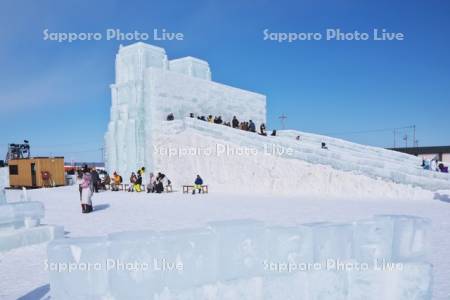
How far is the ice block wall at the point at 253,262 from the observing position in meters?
2.48

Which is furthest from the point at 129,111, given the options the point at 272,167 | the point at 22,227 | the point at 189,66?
the point at 22,227

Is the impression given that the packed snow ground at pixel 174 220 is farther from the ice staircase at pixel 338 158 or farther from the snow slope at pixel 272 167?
the snow slope at pixel 272 167

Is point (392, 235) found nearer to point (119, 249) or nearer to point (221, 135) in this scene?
point (119, 249)

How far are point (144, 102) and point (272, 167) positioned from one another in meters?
10.3

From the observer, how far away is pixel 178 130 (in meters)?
19.8

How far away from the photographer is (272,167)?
15.9m

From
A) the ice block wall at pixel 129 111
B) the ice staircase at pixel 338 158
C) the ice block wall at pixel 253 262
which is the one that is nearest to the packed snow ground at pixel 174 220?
the ice block wall at pixel 253 262

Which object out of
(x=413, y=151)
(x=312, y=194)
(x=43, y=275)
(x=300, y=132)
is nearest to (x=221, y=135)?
(x=312, y=194)

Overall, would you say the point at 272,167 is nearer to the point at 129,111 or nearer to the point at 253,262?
the point at 129,111

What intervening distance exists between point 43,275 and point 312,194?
1185 cm

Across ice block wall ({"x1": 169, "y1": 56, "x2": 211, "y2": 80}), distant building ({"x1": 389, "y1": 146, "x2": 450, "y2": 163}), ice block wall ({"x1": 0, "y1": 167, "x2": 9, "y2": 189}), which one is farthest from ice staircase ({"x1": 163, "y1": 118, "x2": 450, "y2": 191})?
ice block wall ({"x1": 0, "y1": 167, "x2": 9, "y2": 189})

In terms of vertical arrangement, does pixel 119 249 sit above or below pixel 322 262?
above

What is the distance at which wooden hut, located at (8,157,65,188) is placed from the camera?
70.2 ft

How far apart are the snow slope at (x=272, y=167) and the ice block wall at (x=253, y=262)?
10746 mm
